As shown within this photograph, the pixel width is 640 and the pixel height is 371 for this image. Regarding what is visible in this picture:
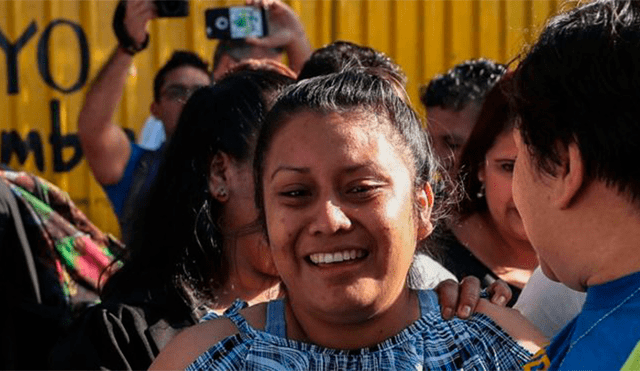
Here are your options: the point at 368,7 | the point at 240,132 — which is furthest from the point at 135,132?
the point at 240,132

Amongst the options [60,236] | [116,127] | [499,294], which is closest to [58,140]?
[116,127]

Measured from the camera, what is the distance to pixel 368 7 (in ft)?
20.4

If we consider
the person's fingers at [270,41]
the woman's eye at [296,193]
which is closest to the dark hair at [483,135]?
the woman's eye at [296,193]

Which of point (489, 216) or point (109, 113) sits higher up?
point (109, 113)

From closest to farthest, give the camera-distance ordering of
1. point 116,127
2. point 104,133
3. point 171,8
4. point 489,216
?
point 489,216 → point 104,133 → point 116,127 → point 171,8

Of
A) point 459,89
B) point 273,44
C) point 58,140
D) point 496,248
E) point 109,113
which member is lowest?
point 58,140

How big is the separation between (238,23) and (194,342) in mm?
2731

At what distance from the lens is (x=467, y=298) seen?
1893 mm

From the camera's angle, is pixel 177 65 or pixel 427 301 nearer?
pixel 427 301

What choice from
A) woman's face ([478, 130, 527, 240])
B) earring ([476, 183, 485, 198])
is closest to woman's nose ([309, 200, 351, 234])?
woman's face ([478, 130, 527, 240])

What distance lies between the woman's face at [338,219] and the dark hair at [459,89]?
6.91ft

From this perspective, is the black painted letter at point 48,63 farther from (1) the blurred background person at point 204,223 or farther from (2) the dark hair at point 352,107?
(2) the dark hair at point 352,107

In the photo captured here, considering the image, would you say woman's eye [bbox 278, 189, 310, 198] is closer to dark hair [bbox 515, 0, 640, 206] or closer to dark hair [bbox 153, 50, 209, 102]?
dark hair [bbox 515, 0, 640, 206]

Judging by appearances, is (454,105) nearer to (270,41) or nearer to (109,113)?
(270,41)
